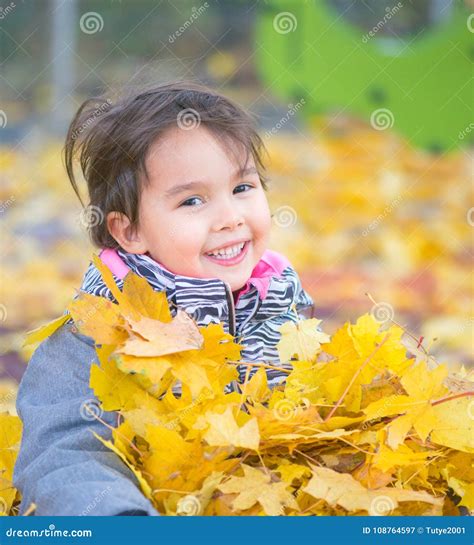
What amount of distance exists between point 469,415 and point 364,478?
0.64ft

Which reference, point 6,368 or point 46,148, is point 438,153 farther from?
point 6,368

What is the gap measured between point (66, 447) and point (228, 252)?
0.49 metres

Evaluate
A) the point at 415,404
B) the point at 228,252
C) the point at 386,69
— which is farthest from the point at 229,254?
the point at 386,69

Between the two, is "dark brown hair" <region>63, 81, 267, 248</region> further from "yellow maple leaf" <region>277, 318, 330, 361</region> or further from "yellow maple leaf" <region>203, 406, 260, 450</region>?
"yellow maple leaf" <region>203, 406, 260, 450</region>

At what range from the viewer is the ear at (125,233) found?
193 cm

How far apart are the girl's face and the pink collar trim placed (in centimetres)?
7

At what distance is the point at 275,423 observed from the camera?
60.1 inches

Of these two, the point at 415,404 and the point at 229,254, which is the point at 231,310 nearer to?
the point at 229,254

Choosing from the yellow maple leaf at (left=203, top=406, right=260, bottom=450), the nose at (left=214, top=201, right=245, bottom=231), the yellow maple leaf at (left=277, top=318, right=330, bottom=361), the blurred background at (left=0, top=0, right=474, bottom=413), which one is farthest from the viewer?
the blurred background at (left=0, top=0, right=474, bottom=413)

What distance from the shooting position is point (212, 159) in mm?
1856

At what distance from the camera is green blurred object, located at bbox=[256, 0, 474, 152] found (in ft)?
21.2

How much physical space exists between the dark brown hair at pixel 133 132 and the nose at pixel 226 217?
0.37 feet

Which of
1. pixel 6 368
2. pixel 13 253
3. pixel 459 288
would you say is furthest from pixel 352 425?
pixel 13 253

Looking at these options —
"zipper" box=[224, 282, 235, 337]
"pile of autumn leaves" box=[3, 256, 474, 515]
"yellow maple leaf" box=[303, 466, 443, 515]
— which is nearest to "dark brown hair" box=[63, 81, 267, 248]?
"zipper" box=[224, 282, 235, 337]
